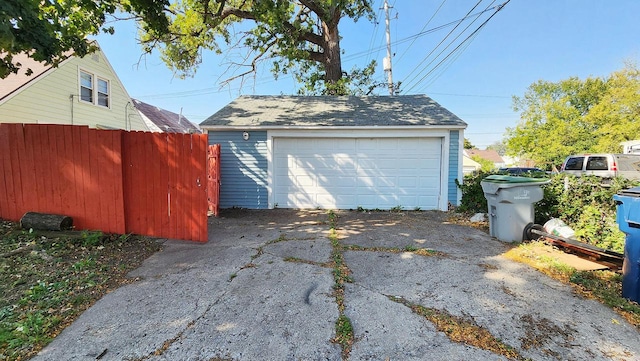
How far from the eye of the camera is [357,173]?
7797 mm

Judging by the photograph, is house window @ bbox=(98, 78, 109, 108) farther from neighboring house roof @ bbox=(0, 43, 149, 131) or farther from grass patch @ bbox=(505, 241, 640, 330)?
grass patch @ bbox=(505, 241, 640, 330)

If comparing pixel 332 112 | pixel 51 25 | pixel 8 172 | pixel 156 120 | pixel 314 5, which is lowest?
pixel 8 172

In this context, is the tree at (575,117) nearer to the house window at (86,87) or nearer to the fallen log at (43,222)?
the fallen log at (43,222)

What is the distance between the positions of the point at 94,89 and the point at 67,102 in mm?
1545

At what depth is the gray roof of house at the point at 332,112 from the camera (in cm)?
775

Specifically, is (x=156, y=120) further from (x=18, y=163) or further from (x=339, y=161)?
(x=339, y=161)

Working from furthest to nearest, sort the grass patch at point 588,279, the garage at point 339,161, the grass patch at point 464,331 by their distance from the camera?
the garage at point 339,161 → the grass patch at point 588,279 → the grass patch at point 464,331

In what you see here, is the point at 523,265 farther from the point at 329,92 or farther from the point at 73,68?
the point at 73,68

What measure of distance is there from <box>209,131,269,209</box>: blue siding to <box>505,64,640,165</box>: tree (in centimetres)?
2058

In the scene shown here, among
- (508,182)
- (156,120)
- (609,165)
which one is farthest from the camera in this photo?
(156,120)

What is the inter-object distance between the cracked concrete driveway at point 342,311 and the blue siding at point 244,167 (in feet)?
11.5

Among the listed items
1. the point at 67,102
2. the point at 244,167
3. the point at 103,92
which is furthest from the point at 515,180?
the point at 103,92

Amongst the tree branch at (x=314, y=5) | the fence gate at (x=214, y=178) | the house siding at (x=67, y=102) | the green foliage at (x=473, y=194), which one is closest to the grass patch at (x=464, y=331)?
the green foliage at (x=473, y=194)

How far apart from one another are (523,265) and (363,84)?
12.4 meters
